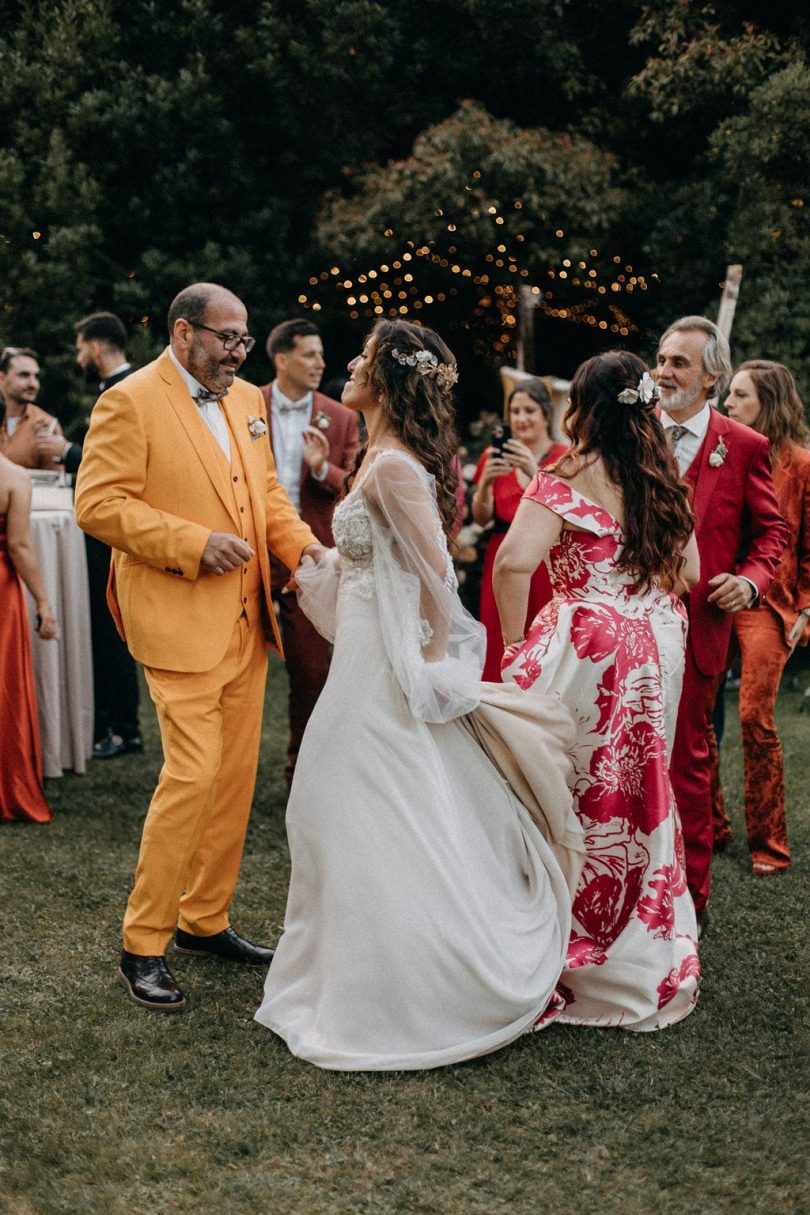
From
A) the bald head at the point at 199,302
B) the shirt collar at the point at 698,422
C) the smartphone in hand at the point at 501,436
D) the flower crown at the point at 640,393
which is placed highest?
the bald head at the point at 199,302

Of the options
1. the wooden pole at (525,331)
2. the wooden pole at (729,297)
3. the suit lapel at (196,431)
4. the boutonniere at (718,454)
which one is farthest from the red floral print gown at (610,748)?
the wooden pole at (525,331)

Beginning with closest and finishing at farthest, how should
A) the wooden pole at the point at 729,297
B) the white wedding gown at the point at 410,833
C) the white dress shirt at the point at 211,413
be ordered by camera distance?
the white wedding gown at the point at 410,833 → the white dress shirt at the point at 211,413 → the wooden pole at the point at 729,297

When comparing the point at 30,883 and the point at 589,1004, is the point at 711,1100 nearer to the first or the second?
the point at 589,1004

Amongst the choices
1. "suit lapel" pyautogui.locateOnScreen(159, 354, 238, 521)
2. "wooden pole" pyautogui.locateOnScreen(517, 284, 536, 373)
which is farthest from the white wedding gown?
"wooden pole" pyautogui.locateOnScreen(517, 284, 536, 373)

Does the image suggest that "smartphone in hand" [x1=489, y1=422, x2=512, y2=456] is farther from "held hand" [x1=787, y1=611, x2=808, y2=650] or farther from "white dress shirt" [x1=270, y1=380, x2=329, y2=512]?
"held hand" [x1=787, y1=611, x2=808, y2=650]

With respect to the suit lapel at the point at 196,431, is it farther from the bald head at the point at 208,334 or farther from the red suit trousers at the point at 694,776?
the red suit trousers at the point at 694,776

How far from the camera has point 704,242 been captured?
1230 centimetres

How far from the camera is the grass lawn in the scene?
2779 millimetres

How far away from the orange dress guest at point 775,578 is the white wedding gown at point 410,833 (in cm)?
198

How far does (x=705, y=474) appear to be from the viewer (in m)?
4.45

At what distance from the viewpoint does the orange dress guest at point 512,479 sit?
608 cm

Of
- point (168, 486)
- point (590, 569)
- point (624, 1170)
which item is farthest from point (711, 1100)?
point (168, 486)

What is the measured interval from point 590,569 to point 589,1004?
1.26 m

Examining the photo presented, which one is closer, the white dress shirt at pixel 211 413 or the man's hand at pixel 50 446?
the white dress shirt at pixel 211 413
